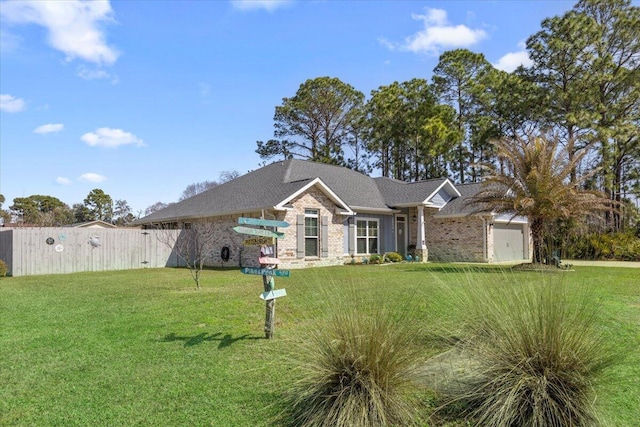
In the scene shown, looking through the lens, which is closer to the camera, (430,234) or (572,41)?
(430,234)

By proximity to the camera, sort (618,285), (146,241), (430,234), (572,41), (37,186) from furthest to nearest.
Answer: (37,186) → (572,41) → (430,234) → (146,241) → (618,285)

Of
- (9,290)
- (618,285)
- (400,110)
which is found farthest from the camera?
(400,110)

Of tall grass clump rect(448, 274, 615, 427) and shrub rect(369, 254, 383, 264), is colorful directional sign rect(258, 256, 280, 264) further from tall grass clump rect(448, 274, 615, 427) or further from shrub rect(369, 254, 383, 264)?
shrub rect(369, 254, 383, 264)

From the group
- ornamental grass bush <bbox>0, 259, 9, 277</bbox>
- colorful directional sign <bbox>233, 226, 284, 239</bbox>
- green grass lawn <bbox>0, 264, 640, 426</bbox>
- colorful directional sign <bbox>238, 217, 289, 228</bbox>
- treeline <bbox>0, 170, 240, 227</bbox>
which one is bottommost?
green grass lawn <bbox>0, 264, 640, 426</bbox>

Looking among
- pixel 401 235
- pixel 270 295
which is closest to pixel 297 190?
pixel 401 235

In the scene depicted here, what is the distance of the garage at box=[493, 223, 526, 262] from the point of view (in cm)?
2084

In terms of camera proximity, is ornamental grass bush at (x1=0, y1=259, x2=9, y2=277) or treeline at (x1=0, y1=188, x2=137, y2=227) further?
treeline at (x1=0, y1=188, x2=137, y2=227)

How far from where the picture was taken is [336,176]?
878 inches

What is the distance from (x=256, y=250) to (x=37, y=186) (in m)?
35.0

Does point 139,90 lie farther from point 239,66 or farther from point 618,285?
point 618,285

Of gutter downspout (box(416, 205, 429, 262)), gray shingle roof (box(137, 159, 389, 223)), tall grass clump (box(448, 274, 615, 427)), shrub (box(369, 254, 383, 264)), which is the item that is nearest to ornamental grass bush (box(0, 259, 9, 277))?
gray shingle roof (box(137, 159, 389, 223))

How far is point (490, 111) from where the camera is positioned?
31.1 meters

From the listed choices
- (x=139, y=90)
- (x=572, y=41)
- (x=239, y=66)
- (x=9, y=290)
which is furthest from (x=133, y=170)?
(x=572, y=41)

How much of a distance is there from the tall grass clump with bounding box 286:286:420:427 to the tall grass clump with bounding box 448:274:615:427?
21.1 inches
